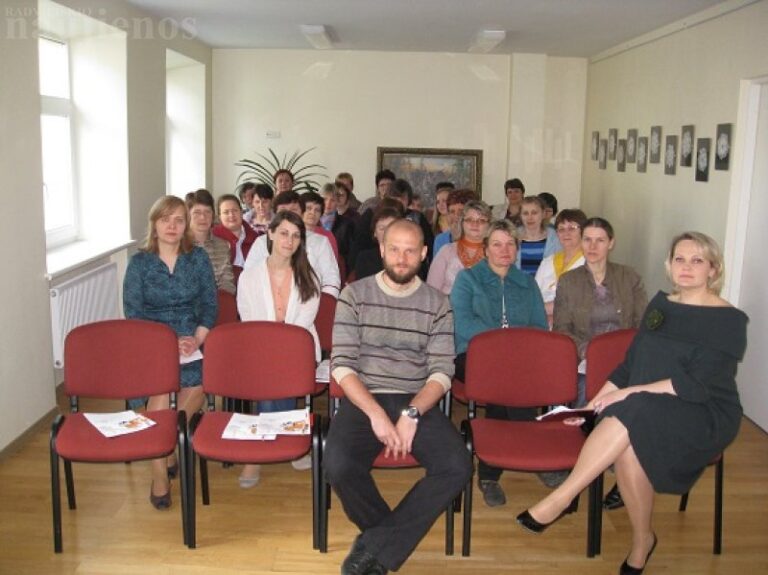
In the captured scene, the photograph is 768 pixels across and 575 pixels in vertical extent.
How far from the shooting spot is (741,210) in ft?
18.7

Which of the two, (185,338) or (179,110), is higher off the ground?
(179,110)

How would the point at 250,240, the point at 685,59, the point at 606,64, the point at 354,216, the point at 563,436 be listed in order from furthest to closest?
the point at 606,64 → the point at 354,216 → the point at 685,59 → the point at 250,240 → the point at 563,436

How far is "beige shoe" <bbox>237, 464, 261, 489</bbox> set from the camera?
416cm

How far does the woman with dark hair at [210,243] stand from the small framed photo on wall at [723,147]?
3813 millimetres

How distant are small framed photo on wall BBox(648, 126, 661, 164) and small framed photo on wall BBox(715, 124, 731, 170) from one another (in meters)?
1.42

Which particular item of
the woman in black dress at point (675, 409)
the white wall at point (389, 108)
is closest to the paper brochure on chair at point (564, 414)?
the woman in black dress at point (675, 409)

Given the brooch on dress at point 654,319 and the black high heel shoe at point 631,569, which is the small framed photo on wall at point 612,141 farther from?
the black high heel shoe at point 631,569

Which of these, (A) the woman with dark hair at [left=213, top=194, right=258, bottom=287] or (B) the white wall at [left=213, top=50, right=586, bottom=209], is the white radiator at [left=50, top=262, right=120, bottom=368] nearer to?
(A) the woman with dark hair at [left=213, top=194, right=258, bottom=287]

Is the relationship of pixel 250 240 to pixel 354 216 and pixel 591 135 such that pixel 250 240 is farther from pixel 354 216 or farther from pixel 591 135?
pixel 591 135

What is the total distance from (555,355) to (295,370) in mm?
1290

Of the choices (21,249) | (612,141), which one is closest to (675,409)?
(21,249)

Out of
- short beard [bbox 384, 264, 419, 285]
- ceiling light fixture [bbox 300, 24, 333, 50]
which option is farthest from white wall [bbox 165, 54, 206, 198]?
short beard [bbox 384, 264, 419, 285]

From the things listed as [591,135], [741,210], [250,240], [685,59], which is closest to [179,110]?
[250,240]

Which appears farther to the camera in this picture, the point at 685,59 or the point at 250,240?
the point at 685,59
